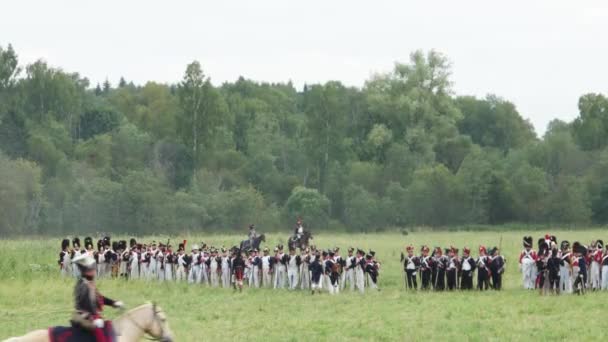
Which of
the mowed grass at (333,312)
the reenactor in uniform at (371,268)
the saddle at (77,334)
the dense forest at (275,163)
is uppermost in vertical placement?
the dense forest at (275,163)

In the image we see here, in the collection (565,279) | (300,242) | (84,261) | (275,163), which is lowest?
(565,279)

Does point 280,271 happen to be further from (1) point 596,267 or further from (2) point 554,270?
(1) point 596,267

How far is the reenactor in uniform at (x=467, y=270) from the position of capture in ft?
107

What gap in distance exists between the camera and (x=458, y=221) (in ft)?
269

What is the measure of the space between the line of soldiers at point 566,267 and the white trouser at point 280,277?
26.8 ft

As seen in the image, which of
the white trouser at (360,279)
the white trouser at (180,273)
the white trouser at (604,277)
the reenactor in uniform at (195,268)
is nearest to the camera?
the white trouser at (604,277)

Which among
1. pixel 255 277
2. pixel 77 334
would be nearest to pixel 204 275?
pixel 255 277

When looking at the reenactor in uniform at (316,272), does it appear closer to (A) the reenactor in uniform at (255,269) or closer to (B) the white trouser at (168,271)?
(A) the reenactor in uniform at (255,269)

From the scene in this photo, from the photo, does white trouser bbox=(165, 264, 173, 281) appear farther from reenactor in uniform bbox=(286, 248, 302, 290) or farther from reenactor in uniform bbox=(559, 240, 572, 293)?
reenactor in uniform bbox=(559, 240, 572, 293)

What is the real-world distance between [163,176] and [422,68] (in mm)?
24248

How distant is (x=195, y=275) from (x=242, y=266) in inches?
169

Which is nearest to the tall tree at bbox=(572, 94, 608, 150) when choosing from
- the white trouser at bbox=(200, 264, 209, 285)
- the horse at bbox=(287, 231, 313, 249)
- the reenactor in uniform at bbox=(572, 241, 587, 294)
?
the horse at bbox=(287, 231, 313, 249)

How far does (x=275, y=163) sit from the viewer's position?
98250 millimetres

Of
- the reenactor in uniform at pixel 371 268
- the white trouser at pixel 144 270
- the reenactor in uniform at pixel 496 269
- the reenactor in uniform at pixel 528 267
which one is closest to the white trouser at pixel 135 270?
the white trouser at pixel 144 270
